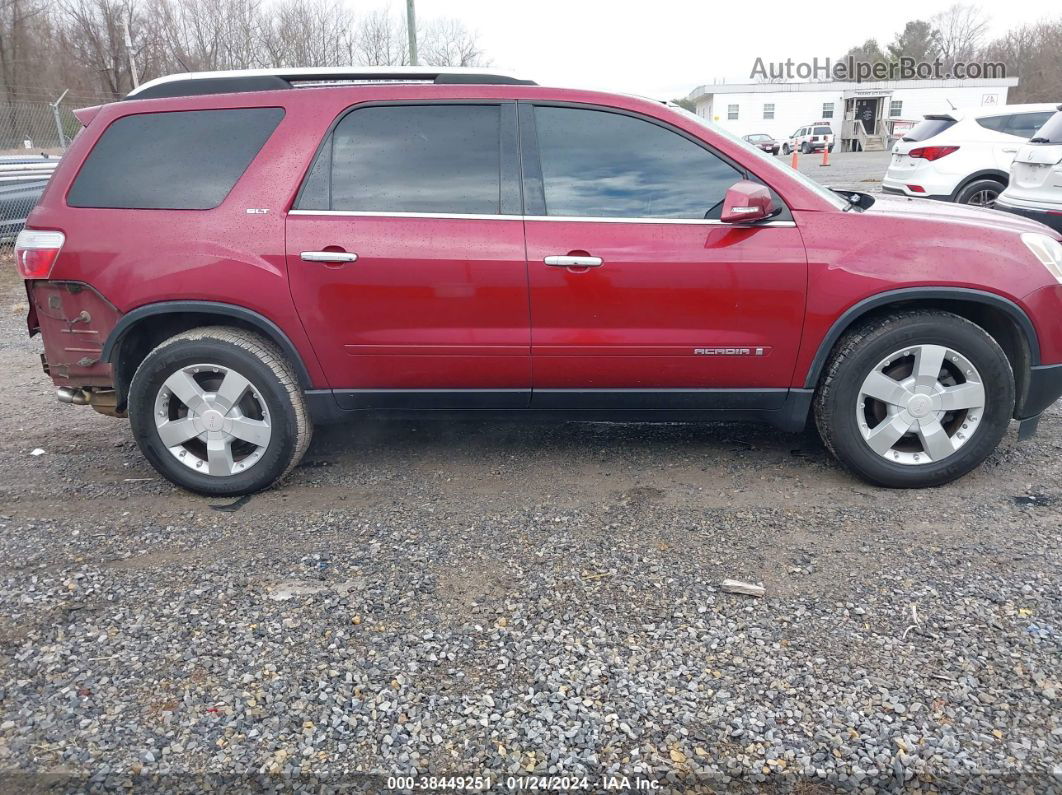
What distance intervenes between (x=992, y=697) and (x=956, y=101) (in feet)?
193

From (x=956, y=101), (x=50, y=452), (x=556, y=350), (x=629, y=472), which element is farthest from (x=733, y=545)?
(x=956, y=101)

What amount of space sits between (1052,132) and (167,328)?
Result: 8.53m

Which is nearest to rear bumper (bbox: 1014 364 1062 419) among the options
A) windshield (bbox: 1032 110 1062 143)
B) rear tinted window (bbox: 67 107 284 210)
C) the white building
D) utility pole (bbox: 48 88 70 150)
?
rear tinted window (bbox: 67 107 284 210)

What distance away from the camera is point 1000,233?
3523mm

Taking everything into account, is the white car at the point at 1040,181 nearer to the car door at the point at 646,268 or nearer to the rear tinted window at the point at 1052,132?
the rear tinted window at the point at 1052,132

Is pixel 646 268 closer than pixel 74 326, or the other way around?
pixel 646 268

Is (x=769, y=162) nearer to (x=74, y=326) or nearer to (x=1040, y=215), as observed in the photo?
(x=74, y=326)

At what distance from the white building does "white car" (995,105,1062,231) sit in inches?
1693

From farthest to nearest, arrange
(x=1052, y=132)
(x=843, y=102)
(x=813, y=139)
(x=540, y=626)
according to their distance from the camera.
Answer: (x=843, y=102) < (x=813, y=139) < (x=1052, y=132) < (x=540, y=626)

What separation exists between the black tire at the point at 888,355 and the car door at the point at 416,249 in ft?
4.72

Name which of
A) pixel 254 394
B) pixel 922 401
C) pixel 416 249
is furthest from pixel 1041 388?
pixel 254 394

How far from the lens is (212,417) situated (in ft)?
12.2

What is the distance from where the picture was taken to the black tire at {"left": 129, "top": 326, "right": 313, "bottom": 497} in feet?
11.8

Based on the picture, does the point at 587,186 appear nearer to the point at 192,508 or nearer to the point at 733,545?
the point at 733,545
